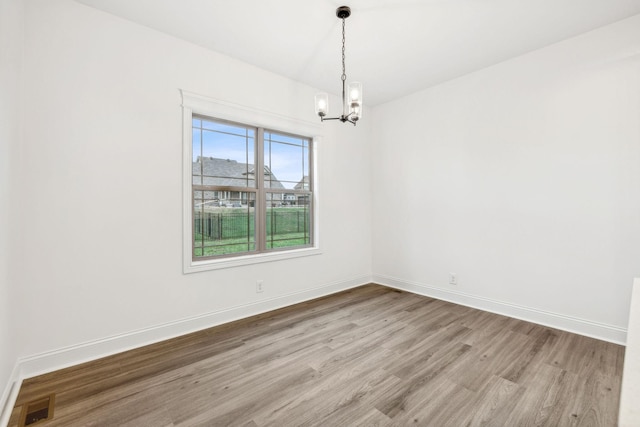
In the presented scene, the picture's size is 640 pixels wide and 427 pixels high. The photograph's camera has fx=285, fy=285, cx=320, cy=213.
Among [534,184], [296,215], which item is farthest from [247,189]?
[534,184]

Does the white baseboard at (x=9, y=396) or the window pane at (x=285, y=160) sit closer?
the white baseboard at (x=9, y=396)

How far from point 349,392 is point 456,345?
4.00ft

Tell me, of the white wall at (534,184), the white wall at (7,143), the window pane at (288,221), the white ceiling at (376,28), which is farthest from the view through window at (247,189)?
the white wall at (534,184)

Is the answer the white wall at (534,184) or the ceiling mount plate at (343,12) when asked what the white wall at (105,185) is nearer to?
the ceiling mount plate at (343,12)

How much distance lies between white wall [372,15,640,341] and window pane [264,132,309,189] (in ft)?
4.99

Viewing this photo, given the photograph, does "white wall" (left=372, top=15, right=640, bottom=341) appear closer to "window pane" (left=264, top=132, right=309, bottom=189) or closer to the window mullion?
"window pane" (left=264, top=132, right=309, bottom=189)

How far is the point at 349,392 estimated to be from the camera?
196 cm

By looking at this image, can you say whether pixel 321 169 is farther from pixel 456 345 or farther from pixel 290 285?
pixel 456 345

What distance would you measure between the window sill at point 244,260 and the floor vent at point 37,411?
1263 millimetres

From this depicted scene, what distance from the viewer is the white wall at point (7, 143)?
1743mm

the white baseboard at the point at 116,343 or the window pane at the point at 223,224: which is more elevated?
the window pane at the point at 223,224

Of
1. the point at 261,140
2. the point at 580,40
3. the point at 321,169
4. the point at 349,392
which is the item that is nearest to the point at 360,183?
the point at 321,169

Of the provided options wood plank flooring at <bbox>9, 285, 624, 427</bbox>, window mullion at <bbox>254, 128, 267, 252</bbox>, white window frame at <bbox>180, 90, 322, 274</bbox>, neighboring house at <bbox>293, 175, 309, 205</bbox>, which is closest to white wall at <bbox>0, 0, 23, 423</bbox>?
wood plank flooring at <bbox>9, 285, 624, 427</bbox>

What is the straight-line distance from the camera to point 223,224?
331 cm
